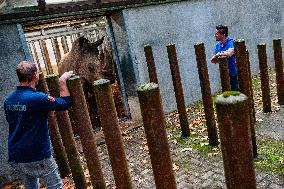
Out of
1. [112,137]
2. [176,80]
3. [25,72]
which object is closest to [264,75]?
[176,80]

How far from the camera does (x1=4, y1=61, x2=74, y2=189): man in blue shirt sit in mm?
3463

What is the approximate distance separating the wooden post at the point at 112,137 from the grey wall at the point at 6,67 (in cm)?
346

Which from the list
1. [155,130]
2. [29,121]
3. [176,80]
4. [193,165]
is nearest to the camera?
[155,130]

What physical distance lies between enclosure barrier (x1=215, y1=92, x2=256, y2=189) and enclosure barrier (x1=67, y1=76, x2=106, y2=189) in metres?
2.02

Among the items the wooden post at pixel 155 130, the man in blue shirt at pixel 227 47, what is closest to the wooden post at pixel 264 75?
the man in blue shirt at pixel 227 47

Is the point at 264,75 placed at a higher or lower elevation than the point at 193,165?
higher

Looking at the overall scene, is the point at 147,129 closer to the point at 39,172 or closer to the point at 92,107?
the point at 39,172

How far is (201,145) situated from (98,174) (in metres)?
2.59

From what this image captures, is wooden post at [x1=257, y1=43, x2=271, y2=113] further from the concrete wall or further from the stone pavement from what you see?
the concrete wall

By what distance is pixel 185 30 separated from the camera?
28.1 ft

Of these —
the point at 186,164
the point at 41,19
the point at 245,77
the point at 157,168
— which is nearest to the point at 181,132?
the point at 186,164

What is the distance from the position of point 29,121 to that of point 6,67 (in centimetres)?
276

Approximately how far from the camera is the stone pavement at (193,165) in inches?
177

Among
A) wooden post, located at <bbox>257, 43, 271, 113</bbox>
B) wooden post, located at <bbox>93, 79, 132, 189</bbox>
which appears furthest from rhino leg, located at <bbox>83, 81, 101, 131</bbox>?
wooden post, located at <bbox>93, 79, 132, 189</bbox>
